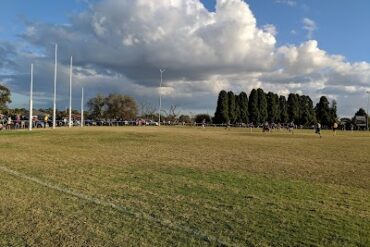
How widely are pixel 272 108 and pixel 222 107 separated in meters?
15.5

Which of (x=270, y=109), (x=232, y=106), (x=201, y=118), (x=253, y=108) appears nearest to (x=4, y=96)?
(x=232, y=106)

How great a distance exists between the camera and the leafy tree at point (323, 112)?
129525 millimetres

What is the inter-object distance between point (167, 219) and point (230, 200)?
98.4 inches

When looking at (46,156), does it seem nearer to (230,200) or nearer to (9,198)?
(9,198)

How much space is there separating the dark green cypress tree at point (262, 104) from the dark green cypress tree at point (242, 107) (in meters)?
3.78

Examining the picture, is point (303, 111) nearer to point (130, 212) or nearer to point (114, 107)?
point (114, 107)

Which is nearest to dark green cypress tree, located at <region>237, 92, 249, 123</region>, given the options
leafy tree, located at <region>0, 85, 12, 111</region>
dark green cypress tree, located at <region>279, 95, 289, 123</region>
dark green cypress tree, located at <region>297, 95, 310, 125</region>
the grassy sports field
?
dark green cypress tree, located at <region>279, 95, 289, 123</region>

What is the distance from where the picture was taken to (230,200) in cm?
1062

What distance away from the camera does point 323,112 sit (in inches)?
5133

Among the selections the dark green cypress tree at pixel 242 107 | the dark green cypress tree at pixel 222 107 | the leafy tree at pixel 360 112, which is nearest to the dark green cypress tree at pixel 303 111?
the dark green cypress tree at pixel 242 107

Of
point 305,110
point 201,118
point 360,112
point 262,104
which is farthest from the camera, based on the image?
point 360,112

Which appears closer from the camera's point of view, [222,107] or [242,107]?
[222,107]

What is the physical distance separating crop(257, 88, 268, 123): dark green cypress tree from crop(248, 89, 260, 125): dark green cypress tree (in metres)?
1.01

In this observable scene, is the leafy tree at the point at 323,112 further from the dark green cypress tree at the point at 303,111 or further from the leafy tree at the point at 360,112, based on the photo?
the leafy tree at the point at 360,112
